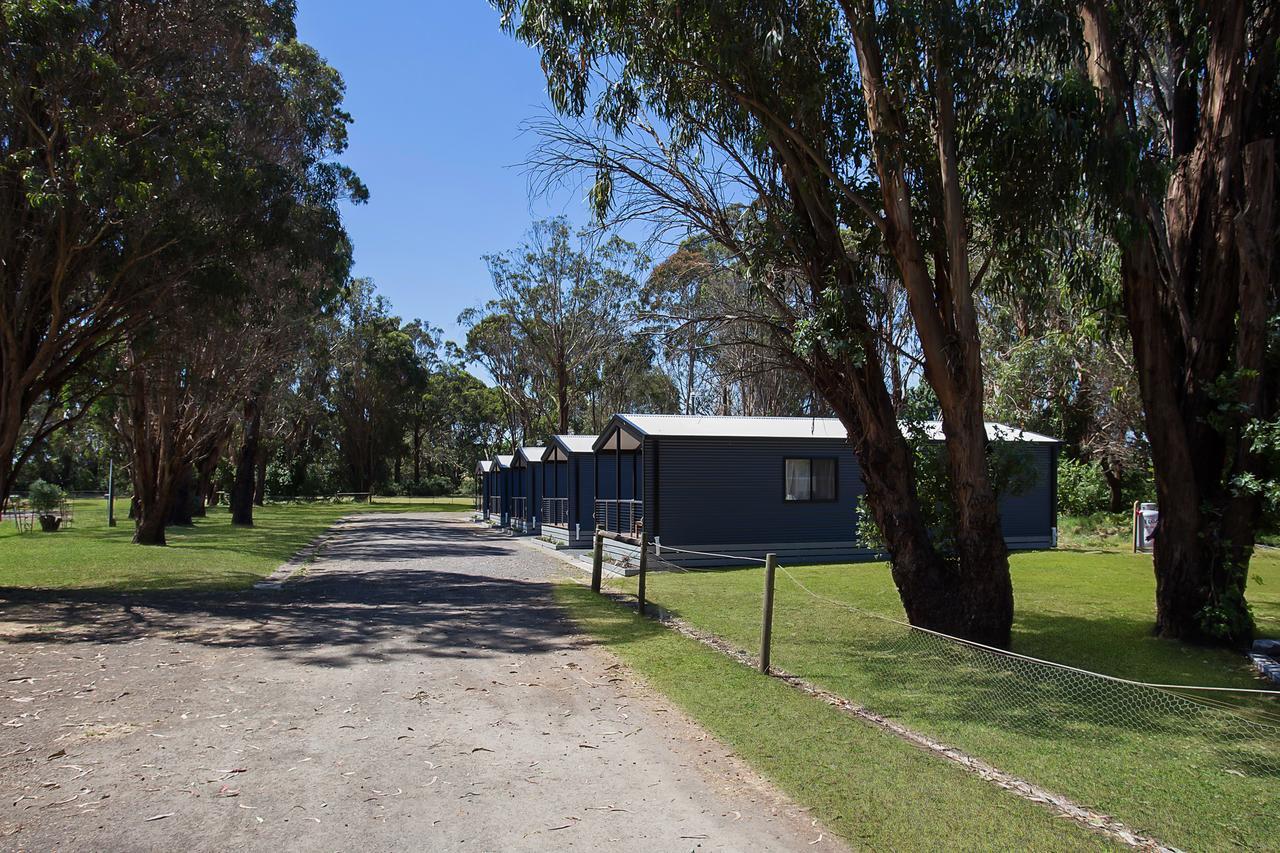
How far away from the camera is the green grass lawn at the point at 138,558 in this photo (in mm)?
14727

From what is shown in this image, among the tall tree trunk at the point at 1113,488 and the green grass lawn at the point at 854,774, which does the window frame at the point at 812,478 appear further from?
the green grass lawn at the point at 854,774

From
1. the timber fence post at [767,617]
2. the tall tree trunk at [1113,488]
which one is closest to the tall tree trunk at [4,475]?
the timber fence post at [767,617]

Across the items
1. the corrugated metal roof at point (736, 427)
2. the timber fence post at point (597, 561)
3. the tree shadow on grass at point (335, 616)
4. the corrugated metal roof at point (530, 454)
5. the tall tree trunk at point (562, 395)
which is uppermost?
the tall tree trunk at point (562, 395)

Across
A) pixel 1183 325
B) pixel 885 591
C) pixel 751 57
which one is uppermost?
pixel 751 57

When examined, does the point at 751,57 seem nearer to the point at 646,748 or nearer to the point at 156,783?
the point at 646,748

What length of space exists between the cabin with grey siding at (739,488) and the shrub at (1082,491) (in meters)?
6.92

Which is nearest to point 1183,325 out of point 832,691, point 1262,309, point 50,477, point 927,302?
point 1262,309

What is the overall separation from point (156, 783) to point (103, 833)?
751 millimetres

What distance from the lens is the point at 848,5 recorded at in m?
8.66

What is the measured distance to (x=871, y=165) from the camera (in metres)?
9.84

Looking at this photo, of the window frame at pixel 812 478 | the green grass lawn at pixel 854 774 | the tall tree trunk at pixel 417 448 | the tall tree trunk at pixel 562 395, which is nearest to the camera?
the green grass lawn at pixel 854 774

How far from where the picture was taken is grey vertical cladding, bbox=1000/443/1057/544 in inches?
873

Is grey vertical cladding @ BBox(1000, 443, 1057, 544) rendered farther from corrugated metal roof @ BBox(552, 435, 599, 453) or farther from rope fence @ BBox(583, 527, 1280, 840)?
rope fence @ BBox(583, 527, 1280, 840)

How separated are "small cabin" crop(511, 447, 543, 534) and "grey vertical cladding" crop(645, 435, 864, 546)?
9524 mm
